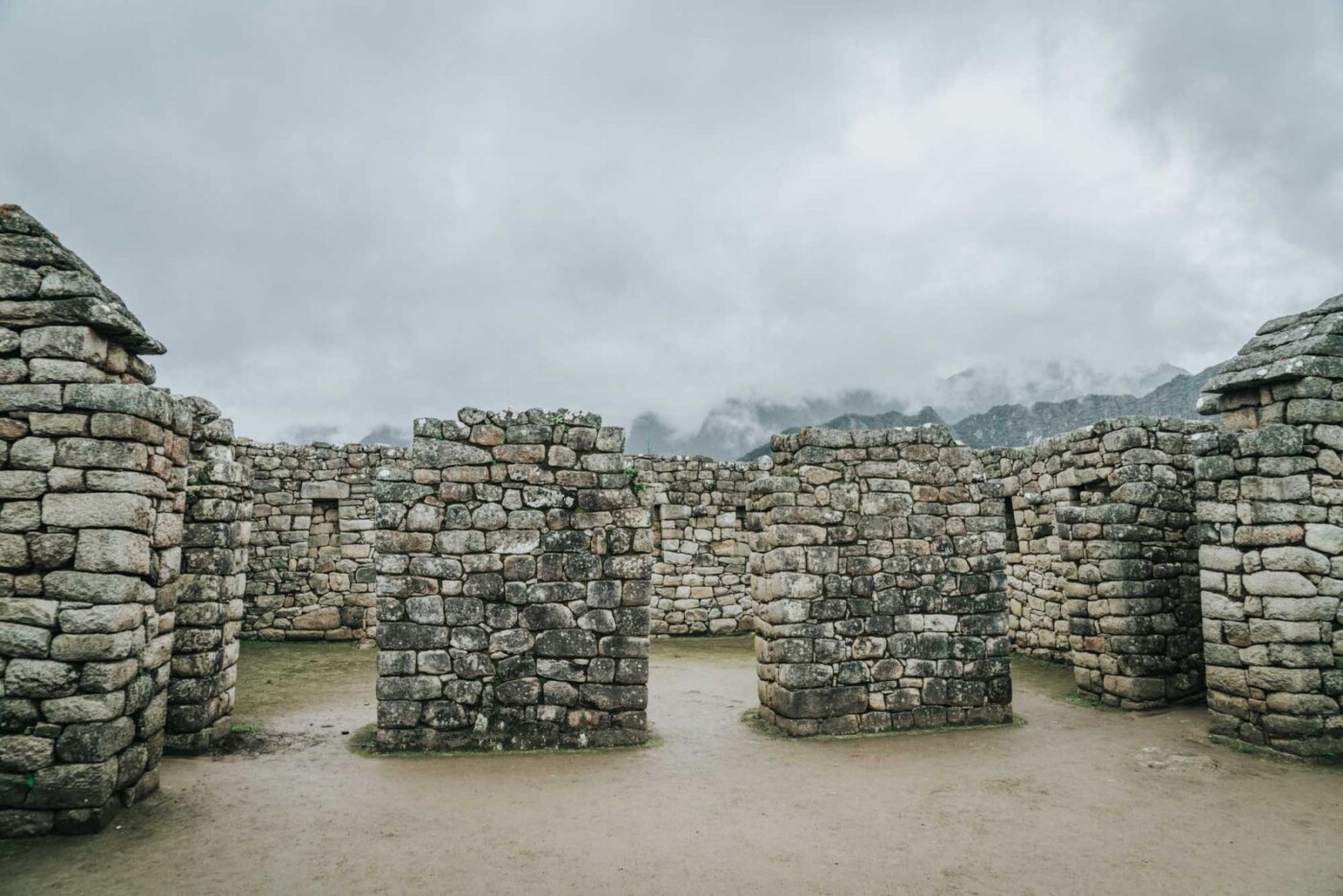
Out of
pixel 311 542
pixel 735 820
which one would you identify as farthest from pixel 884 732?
pixel 311 542

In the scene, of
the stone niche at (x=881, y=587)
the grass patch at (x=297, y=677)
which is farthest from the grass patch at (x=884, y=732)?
the grass patch at (x=297, y=677)

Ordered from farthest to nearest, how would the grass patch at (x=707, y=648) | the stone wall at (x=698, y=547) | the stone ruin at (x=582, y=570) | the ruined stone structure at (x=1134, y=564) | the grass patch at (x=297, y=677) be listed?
1. the stone wall at (x=698, y=547)
2. the grass patch at (x=707, y=648)
3. the grass patch at (x=297, y=677)
4. the ruined stone structure at (x=1134, y=564)
5. the stone ruin at (x=582, y=570)

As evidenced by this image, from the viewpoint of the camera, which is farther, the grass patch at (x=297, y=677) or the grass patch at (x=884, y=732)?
the grass patch at (x=297, y=677)

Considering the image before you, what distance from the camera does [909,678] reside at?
9070 millimetres

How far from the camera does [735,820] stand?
6270mm

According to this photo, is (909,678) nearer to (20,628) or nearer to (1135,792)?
(1135,792)

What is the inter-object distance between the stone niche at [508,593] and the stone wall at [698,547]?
885 centimetres

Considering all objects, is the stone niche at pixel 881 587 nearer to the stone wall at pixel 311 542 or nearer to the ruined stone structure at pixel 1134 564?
the ruined stone structure at pixel 1134 564

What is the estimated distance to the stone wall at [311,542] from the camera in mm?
15070

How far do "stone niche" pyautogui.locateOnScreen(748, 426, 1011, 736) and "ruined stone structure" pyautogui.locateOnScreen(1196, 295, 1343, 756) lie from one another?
2.28 metres

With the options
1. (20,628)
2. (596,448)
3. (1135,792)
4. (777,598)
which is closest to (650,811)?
(777,598)

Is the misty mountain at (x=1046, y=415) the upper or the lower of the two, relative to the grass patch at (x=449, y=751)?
upper

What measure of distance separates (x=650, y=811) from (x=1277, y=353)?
337 inches

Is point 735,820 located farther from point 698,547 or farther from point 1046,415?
point 1046,415
